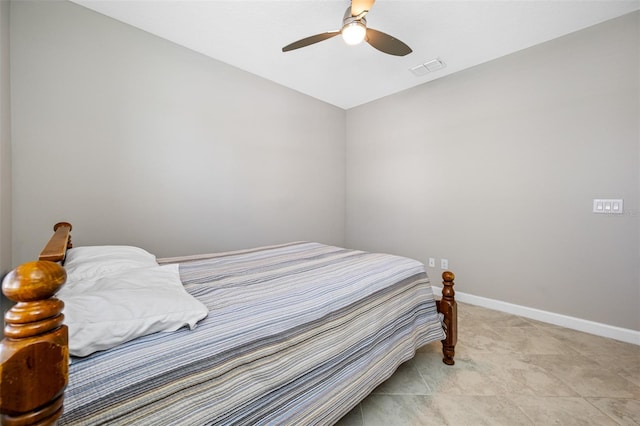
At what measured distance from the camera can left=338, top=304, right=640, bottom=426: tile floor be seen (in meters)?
1.38

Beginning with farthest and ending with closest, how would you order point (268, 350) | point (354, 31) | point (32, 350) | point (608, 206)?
point (608, 206) < point (354, 31) < point (268, 350) < point (32, 350)

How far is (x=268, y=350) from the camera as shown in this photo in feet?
3.08

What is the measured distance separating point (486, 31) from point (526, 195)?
1610mm

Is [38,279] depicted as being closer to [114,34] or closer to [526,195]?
[114,34]

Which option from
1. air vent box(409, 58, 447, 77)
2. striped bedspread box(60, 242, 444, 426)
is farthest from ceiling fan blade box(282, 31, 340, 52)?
striped bedspread box(60, 242, 444, 426)

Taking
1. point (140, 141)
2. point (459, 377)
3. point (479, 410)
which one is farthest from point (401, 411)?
point (140, 141)

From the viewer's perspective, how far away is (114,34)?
2207 mm

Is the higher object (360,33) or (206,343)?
(360,33)

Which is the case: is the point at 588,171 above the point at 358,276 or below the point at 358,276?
above

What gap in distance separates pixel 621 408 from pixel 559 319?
114 centimetres

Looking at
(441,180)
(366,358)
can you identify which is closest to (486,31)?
(441,180)

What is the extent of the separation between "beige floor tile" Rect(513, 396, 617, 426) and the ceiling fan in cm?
251

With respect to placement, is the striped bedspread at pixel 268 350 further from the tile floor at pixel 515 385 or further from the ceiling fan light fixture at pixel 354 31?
the ceiling fan light fixture at pixel 354 31

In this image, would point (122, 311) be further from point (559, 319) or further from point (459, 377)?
point (559, 319)
